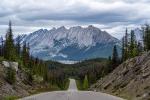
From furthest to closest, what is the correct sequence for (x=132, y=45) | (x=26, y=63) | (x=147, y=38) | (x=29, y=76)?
(x=26, y=63) < (x=132, y=45) < (x=147, y=38) < (x=29, y=76)

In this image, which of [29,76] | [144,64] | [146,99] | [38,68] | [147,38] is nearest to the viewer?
[146,99]

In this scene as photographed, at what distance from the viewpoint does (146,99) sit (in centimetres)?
4194

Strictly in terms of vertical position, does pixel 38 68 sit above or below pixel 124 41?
below

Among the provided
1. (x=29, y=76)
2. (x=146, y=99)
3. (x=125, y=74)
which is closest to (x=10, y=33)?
(x=29, y=76)

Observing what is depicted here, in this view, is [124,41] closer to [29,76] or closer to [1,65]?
[29,76]

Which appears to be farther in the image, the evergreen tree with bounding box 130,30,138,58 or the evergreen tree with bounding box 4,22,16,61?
the evergreen tree with bounding box 130,30,138,58

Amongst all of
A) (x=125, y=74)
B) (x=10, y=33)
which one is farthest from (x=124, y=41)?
(x=125, y=74)

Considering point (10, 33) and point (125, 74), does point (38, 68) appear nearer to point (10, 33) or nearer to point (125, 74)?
point (10, 33)

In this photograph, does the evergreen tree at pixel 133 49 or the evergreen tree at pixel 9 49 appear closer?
the evergreen tree at pixel 9 49

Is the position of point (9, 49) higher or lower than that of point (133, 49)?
higher

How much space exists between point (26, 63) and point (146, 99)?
109 m

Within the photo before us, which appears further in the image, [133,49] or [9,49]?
[133,49]

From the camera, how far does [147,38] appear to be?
392 feet

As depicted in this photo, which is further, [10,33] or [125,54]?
[125,54]
